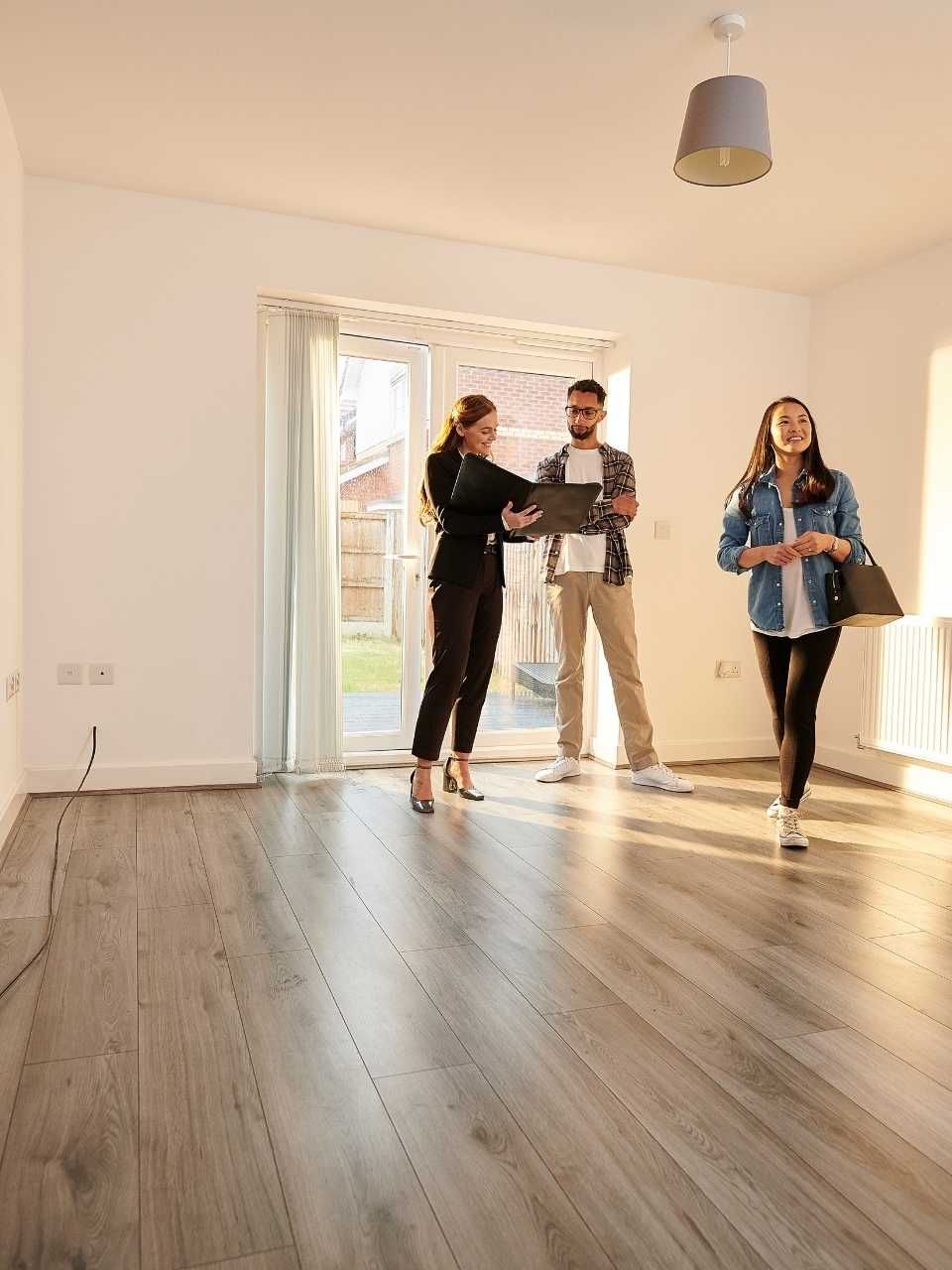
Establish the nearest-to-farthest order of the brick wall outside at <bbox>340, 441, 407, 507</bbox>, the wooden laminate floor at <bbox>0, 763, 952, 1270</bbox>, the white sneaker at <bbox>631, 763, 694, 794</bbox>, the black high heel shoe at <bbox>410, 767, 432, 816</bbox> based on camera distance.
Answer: the wooden laminate floor at <bbox>0, 763, 952, 1270</bbox> < the black high heel shoe at <bbox>410, 767, 432, 816</bbox> < the white sneaker at <bbox>631, 763, 694, 794</bbox> < the brick wall outside at <bbox>340, 441, 407, 507</bbox>

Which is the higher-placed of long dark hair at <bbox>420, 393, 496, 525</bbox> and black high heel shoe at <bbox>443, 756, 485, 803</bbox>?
long dark hair at <bbox>420, 393, 496, 525</bbox>

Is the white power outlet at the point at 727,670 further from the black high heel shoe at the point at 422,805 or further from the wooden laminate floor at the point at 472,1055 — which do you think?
the black high heel shoe at the point at 422,805

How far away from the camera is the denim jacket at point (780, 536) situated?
3346 mm

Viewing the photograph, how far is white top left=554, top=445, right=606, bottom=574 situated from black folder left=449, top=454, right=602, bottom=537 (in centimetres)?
69

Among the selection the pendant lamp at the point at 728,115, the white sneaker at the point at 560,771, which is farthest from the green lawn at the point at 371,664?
the pendant lamp at the point at 728,115

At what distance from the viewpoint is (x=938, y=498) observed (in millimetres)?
4305

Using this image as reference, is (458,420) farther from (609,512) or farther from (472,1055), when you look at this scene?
(472,1055)

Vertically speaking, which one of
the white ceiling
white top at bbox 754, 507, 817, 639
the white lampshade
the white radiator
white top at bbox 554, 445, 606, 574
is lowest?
the white radiator

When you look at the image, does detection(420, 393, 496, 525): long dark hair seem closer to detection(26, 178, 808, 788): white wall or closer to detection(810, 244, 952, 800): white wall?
detection(26, 178, 808, 788): white wall

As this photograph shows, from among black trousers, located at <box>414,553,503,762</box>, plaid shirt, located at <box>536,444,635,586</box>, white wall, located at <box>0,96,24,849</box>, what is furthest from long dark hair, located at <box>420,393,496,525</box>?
white wall, located at <box>0,96,24,849</box>

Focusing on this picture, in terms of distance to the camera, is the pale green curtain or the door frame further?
the door frame

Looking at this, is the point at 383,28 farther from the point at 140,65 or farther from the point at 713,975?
the point at 713,975

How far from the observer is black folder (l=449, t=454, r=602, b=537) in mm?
3367

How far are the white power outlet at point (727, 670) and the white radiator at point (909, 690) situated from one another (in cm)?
66
